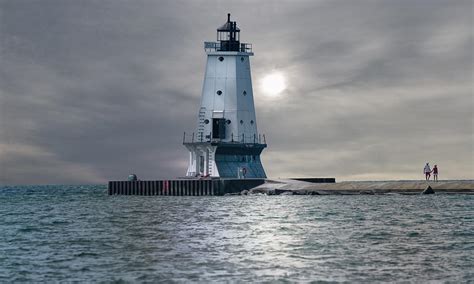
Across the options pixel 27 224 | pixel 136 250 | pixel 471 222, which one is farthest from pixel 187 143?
pixel 136 250

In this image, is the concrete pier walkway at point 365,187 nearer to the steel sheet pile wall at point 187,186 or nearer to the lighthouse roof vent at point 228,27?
the steel sheet pile wall at point 187,186

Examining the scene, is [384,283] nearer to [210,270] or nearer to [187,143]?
[210,270]

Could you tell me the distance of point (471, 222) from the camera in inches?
1770

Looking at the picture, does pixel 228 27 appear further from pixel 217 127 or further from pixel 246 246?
pixel 246 246

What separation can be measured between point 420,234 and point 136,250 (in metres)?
13.8

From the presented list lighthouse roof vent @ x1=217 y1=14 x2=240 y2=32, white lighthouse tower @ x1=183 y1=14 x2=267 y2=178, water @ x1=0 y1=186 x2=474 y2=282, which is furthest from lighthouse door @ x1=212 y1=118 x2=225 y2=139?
water @ x1=0 y1=186 x2=474 y2=282

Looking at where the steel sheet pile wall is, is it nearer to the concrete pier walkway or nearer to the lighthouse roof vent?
the concrete pier walkway

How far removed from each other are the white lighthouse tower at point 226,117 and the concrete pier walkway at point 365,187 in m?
5.05

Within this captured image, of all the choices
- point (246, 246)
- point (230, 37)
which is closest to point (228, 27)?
point (230, 37)

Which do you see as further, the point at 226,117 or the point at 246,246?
the point at 226,117

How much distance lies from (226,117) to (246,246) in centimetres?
5819

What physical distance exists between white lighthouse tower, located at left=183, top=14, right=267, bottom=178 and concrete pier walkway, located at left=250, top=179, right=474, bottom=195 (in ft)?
16.6

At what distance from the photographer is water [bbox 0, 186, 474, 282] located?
2681 cm

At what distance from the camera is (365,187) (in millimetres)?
80312
